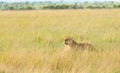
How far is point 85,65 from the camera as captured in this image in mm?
8305

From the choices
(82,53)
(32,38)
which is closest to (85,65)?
(82,53)

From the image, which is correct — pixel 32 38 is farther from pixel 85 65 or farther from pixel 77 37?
pixel 85 65

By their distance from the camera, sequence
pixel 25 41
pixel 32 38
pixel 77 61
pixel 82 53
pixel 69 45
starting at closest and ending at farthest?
pixel 77 61, pixel 82 53, pixel 69 45, pixel 25 41, pixel 32 38

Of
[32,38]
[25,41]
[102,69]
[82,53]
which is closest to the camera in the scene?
[102,69]

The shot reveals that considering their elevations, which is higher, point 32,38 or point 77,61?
point 77,61

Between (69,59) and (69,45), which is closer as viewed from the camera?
(69,59)

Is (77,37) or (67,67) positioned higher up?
(67,67)

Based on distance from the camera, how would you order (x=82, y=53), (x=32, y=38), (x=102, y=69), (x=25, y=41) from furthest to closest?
(x=32, y=38) < (x=25, y=41) < (x=82, y=53) < (x=102, y=69)

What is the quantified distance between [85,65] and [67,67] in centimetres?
34

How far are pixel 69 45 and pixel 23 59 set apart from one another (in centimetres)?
238

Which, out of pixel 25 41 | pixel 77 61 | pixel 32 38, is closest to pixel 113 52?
pixel 77 61

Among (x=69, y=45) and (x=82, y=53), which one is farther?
(x=69, y=45)

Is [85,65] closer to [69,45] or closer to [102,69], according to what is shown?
[102,69]

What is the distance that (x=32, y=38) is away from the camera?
47.6 feet
